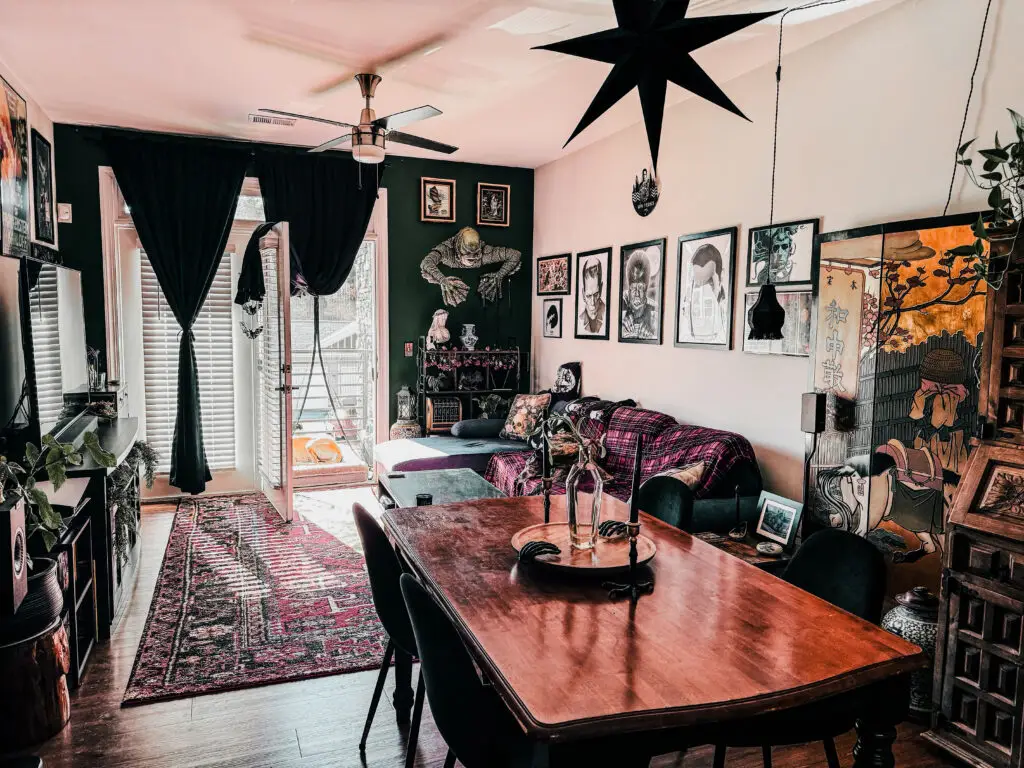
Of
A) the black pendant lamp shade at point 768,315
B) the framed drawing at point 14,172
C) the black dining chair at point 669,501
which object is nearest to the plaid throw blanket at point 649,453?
the black dining chair at point 669,501

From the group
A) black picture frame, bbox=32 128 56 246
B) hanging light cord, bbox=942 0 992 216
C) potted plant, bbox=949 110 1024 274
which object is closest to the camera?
potted plant, bbox=949 110 1024 274

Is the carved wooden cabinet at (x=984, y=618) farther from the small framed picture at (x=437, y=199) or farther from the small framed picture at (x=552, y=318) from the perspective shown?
the small framed picture at (x=437, y=199)

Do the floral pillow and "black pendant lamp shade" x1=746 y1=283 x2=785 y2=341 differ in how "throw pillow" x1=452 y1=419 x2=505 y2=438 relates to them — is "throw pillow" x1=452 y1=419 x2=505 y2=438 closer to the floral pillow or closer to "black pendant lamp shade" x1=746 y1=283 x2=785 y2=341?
the floral pillow

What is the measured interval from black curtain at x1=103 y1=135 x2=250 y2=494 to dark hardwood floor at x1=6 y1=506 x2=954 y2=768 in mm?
2983

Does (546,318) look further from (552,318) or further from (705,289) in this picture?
(705,289)

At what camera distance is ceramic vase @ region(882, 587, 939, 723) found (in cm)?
273

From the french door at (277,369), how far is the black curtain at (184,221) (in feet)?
1.76

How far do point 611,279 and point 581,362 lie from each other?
2.79 ft

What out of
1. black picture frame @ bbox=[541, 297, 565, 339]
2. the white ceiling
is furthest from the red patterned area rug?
the white ceiling

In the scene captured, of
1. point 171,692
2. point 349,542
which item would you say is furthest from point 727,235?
point 171,692

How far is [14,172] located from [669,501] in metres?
4.17

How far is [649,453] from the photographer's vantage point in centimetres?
471

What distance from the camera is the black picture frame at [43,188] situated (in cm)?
480

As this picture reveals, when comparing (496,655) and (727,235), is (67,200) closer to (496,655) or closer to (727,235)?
(727,235)
